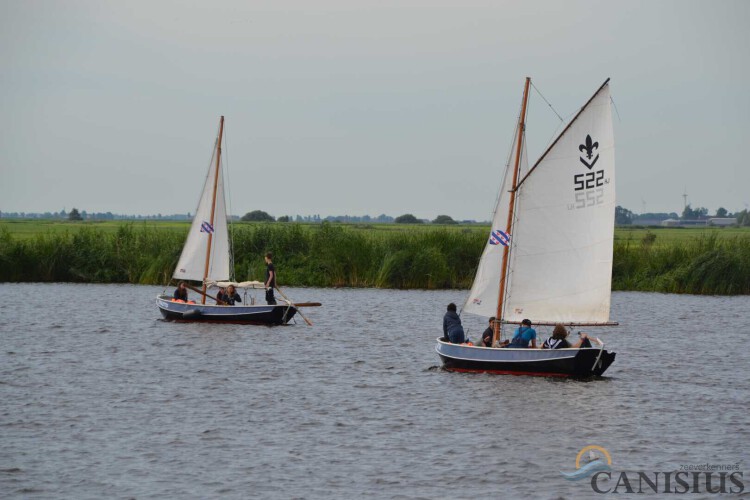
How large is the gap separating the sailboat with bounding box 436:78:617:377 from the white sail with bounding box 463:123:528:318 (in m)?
0.03

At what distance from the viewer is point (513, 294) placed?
36000 mm

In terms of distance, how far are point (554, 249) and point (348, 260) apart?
38.2m

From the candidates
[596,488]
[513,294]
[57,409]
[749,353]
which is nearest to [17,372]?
[57,409]

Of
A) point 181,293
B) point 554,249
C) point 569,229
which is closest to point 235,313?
point 181,293

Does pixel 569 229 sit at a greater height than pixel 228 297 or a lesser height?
greater

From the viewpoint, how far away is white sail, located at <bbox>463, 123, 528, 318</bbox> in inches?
1409

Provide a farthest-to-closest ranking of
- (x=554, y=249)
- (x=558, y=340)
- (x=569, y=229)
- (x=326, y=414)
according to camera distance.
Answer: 1. (x=554, y=249)
2. (x=569, y=229)
3. (x=558, y=340)
4. (x=326, y=414)

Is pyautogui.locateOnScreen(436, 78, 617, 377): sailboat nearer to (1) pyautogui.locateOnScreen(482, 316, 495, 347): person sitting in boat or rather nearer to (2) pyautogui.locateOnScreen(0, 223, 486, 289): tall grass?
(1) pyautogui.locateOnScreen(482, 316, 495, 347): person sitting in boat

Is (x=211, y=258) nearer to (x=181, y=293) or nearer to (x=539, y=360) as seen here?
(x=181, y=293)

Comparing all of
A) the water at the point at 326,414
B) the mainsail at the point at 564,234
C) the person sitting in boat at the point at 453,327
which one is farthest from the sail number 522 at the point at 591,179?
the water at the point at 326,414

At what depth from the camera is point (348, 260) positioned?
2876 inches

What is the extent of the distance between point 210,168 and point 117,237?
1078 inches

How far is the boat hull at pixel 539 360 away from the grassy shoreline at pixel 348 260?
36.2 metres

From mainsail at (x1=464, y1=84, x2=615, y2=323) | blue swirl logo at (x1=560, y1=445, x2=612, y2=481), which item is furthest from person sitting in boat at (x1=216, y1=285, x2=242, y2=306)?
blue swirl logo at (x1=560, y1=445, x2=612, y2=481)
